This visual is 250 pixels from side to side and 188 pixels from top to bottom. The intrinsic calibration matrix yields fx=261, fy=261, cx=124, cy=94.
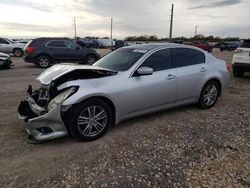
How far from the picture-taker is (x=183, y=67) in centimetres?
539

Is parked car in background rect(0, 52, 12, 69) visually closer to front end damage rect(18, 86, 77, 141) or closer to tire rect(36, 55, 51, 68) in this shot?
tire rect(36, 55, 51, 68)

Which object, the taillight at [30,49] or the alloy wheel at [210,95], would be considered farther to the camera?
the taillight at [30,49]

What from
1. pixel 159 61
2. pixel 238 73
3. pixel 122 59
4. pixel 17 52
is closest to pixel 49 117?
pixel 122 59

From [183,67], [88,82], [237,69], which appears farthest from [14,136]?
[237,69]

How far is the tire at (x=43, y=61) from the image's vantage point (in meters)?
14.0

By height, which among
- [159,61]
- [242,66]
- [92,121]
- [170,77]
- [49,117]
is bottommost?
[92,121]

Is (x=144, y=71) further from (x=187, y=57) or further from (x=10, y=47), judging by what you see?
(x=10, y=47)

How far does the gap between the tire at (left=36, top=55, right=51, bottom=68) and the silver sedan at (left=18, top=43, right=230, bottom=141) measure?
372 inches

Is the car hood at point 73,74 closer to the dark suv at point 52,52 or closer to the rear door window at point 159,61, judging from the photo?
the rear door window at point 159,61

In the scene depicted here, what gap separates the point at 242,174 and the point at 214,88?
302 cm

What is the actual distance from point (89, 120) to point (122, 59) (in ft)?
5.25

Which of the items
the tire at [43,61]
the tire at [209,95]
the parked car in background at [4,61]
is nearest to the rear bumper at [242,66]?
the tire at [209,95]

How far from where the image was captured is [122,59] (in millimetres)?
5129

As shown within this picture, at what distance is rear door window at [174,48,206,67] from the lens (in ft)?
17.7
